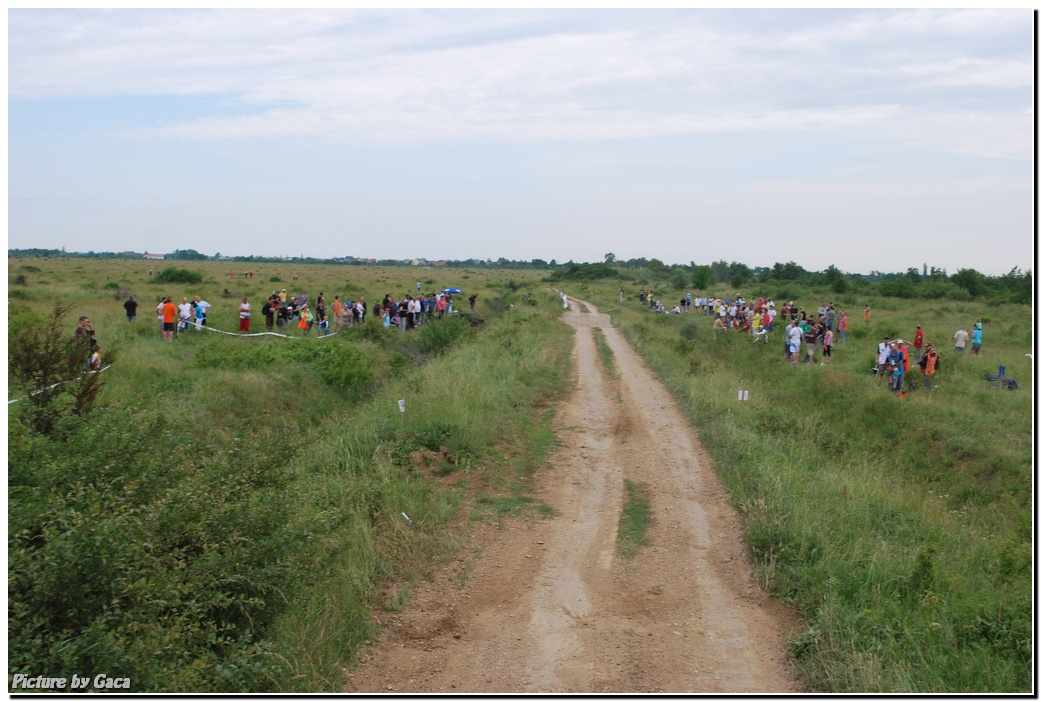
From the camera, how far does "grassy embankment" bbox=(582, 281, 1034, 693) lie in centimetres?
534

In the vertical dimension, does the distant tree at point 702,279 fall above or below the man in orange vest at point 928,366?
above

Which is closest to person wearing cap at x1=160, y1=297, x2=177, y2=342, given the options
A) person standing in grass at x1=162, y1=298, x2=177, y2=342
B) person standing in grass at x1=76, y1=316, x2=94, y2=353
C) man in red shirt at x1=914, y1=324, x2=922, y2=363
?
person standing in grass at x1=162, y1=298, x2=177, y2=342

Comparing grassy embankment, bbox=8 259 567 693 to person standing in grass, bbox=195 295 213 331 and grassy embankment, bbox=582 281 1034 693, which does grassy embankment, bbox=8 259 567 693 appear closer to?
grassy embankment, bbox=582 281 1034 693

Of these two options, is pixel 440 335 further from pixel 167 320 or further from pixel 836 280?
pixel 836 280

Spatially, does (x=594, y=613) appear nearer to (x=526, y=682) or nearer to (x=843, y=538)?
(x=526, y=682)

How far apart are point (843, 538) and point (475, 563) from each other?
3.41 m

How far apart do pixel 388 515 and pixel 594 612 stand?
2.56 metres

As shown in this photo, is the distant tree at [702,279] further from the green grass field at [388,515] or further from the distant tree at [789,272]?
the green grass field at [388,515]

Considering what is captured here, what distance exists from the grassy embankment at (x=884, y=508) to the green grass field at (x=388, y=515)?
0.10ft

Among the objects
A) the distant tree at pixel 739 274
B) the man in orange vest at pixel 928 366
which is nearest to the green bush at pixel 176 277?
the man in orange vest at pixel 928 366

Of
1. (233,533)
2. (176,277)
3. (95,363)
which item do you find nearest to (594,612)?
(233,533)

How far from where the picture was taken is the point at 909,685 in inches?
187

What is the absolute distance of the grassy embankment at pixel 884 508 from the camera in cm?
534

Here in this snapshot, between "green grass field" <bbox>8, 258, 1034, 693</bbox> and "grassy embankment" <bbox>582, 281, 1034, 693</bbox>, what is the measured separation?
3 centimetres
